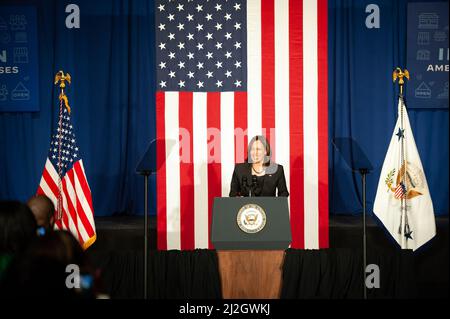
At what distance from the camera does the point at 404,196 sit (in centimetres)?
561

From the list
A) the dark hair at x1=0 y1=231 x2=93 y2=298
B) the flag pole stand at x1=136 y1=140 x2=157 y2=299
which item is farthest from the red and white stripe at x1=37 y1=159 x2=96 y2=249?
the dark hair at x1=0 y1=231 x2=93 y2=298

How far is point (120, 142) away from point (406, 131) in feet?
11.1

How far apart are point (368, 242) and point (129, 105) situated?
3.28m

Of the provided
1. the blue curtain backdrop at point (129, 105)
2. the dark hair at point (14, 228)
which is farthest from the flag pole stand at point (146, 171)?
the dark hair at point (14, 228)

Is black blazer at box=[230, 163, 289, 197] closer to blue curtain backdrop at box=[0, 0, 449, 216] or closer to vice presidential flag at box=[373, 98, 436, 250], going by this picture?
vice presidential flag at box=[373, 98, 436, 250]

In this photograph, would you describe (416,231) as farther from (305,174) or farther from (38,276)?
(38,276)

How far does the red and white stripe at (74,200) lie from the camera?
18.4 ft

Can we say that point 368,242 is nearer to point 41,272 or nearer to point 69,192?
point 69,192

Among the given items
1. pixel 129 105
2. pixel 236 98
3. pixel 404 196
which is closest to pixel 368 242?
pixel 404 196

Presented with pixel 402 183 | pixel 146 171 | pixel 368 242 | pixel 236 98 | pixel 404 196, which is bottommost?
pixel 368 242

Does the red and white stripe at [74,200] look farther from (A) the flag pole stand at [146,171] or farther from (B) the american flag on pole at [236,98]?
(B) the american flag on pole at [236,98]

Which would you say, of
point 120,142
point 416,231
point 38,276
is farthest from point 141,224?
point 38,276

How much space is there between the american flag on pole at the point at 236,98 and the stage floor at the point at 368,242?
25 cm

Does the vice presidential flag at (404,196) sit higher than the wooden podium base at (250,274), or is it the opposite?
the vice presidential flag at (404,196)
